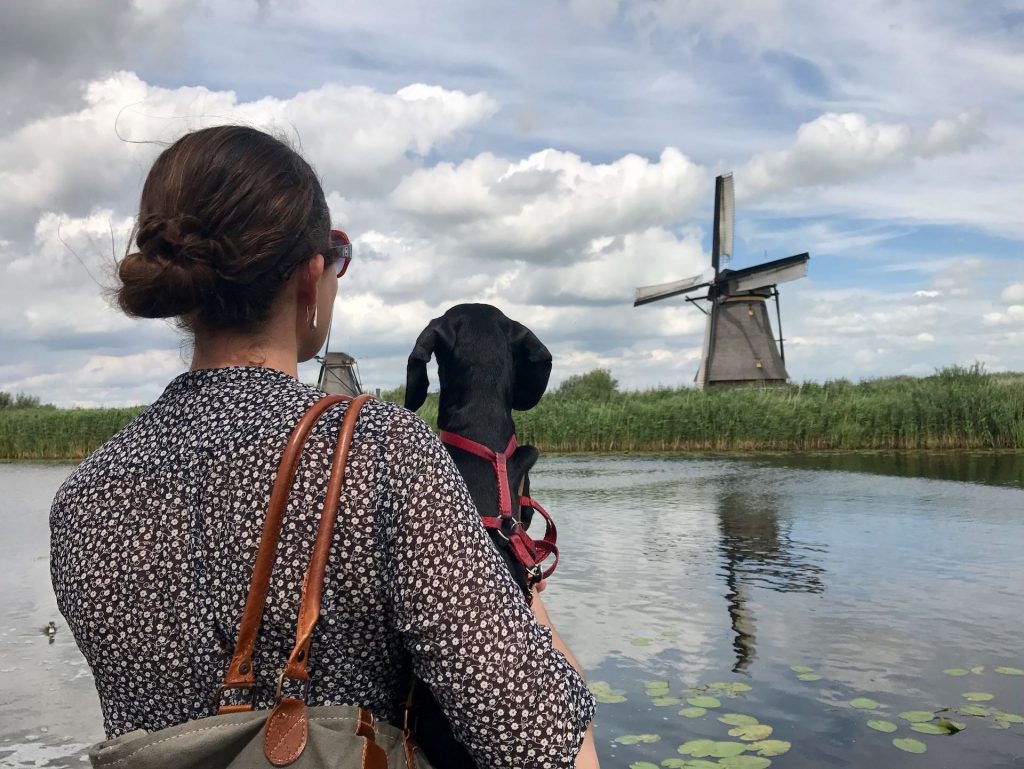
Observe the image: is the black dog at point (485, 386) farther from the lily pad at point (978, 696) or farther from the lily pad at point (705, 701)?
the lily pad at point (978, 696)

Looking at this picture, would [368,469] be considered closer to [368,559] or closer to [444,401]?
[368,559]

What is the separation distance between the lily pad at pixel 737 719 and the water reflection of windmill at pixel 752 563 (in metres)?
0.72

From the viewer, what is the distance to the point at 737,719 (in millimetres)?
4238

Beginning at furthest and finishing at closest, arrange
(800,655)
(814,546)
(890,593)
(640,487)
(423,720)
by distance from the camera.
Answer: (640,487), (814,546), (890,593), (800,655), (423,720)

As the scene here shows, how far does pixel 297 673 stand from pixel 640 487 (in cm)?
1427

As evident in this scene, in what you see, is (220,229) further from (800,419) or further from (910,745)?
(800,419)

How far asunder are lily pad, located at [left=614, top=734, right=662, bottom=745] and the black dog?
1825 mm

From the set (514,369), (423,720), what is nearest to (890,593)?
(514,369)

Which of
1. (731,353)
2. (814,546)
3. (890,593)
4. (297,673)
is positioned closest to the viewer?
(297,673)

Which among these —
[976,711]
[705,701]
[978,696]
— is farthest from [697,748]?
[978,696]

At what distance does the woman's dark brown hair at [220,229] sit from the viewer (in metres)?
1.25

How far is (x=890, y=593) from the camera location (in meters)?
6.92

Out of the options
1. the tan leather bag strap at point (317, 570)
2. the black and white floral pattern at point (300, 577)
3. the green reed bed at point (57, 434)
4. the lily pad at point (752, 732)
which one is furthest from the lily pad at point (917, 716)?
the green reed bed at point (57, 434)

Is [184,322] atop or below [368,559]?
atop
